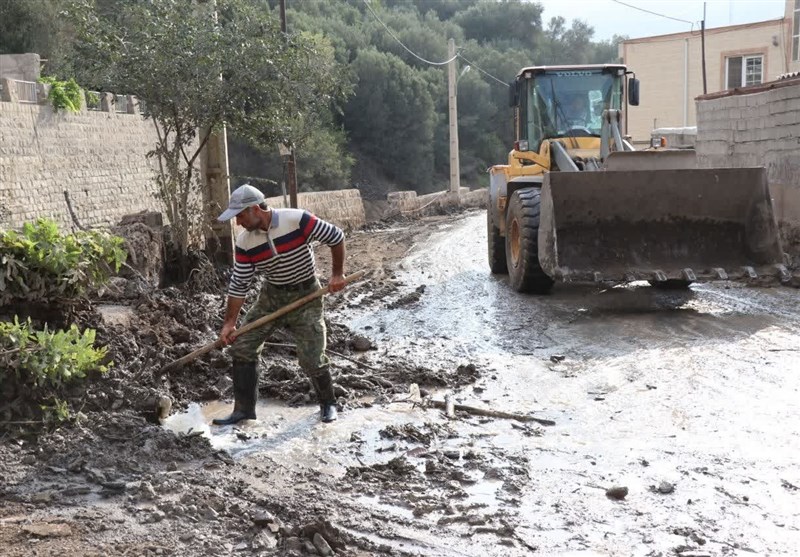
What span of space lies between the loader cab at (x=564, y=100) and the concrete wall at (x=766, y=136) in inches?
102

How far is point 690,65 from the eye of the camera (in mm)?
33000

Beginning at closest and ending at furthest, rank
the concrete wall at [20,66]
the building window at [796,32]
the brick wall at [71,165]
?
the brick wall at [71,165], the concrete wall at [20,66], the building window at [796,32]

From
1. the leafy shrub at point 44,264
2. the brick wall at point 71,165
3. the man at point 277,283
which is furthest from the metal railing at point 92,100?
the man at point 277,283

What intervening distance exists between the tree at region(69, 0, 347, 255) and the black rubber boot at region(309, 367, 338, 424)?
5.78m

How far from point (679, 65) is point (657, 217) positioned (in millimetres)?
25534

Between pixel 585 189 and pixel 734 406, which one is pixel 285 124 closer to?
pixel 585 189

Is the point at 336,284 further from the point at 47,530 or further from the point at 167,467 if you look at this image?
the point at 47,530

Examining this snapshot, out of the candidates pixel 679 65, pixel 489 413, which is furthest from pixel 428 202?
pixel 489 413

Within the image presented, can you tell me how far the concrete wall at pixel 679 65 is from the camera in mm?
31250

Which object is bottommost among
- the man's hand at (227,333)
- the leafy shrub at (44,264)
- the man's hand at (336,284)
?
the man's hand at (227,333)

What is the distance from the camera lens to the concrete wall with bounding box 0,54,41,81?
19.9 metres

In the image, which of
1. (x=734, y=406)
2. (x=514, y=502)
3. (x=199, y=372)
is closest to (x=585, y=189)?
(x=734, y=406)

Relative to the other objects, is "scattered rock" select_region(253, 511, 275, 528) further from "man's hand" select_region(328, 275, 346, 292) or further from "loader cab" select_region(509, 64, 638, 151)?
"loader cab" select_region(509, 64, 638, 151)

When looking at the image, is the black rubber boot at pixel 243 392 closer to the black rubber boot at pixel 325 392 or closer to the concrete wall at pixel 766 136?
the black rubber boot at pixel 325 392
